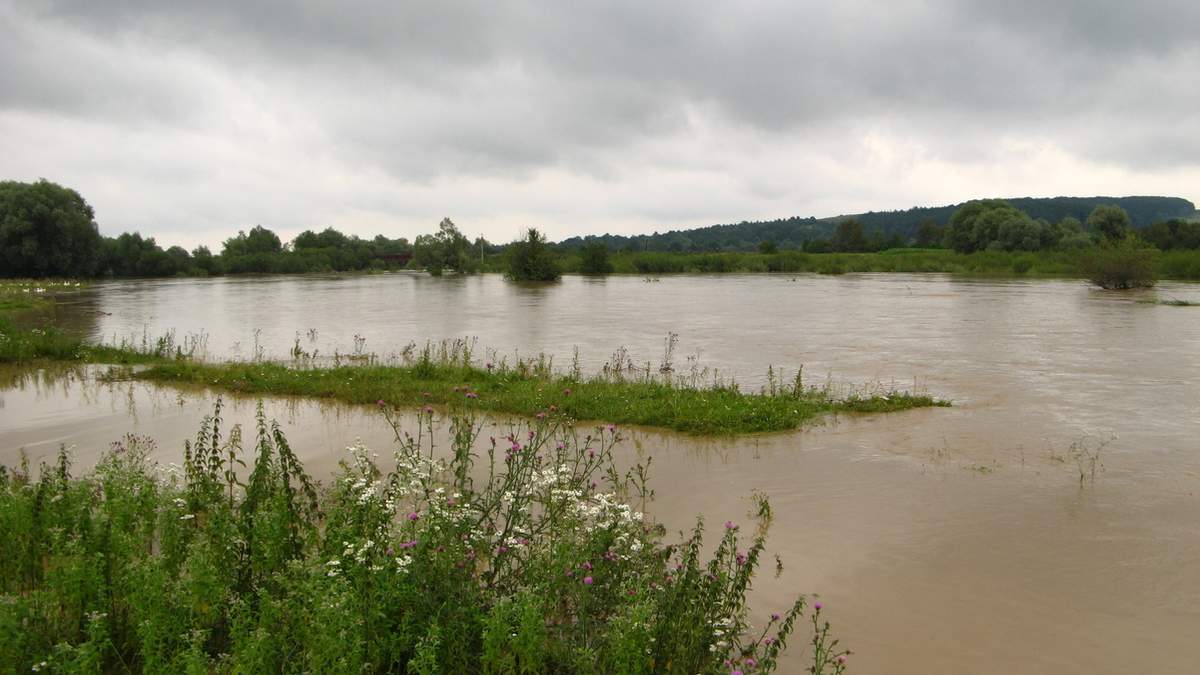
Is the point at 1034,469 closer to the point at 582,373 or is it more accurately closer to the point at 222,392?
the point at 582,373

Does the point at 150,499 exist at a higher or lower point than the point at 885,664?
higher

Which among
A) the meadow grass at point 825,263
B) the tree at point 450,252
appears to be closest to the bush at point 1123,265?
the meadow grass at point 825,263

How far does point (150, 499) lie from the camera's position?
5.11 metres

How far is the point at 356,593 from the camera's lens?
3.65m

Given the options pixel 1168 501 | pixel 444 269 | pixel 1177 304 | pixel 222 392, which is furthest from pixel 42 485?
pixel 444 269

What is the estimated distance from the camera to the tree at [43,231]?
61.4 meters

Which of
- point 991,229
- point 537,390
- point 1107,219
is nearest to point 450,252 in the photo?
point 991,229

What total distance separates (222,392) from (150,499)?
8643 mm

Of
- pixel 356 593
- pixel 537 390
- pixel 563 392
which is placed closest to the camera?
pixel 356 593

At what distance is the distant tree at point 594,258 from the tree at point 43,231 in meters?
43.9

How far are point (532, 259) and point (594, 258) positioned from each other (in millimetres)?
18601

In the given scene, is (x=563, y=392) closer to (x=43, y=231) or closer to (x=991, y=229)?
(x=43, y=231)

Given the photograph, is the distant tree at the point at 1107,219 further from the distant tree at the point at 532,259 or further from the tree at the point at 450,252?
the tree at the point at 450,252

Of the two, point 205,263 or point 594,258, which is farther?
point 205,263
